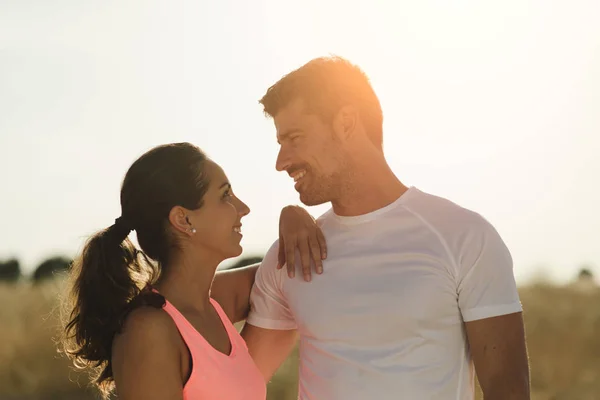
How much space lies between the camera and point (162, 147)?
10.3 ft

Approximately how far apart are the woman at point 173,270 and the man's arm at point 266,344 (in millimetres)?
401

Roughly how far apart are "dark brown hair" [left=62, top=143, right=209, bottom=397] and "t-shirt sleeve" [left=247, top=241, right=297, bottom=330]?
589 mm

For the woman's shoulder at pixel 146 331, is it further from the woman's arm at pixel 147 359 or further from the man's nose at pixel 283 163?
the man's nose at pixel 283 163

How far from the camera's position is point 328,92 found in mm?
3568

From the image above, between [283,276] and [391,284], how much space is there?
20.2 inches

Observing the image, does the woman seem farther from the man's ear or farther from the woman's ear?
the man's ear

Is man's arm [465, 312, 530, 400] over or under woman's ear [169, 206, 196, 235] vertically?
under

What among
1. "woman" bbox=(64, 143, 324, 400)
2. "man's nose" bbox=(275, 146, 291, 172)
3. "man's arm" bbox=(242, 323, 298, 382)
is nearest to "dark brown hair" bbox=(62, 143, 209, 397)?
"woman" bbox=(64, 143, 324, 400)

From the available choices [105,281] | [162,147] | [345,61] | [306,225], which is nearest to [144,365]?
[105,281]

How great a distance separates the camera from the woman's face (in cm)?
312

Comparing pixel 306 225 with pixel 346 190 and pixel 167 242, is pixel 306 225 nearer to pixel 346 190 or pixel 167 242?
pixel 346 190

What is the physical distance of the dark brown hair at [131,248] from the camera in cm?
304

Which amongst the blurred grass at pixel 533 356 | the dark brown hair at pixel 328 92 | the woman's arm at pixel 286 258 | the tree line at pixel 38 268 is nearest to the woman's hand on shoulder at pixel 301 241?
the woman's arm at pixel 286 258

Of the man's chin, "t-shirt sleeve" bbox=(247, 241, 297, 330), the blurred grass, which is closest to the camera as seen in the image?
the man's chin
